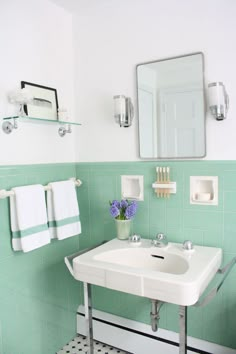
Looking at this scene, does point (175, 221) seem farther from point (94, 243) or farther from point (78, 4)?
point (78, 4)

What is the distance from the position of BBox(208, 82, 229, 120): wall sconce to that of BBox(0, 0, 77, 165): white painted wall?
0.99 m

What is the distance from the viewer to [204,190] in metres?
1.69

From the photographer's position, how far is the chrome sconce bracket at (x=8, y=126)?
161 centimetres

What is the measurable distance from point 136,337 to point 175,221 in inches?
32.3

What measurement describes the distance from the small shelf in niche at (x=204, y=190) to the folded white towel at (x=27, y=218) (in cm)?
88

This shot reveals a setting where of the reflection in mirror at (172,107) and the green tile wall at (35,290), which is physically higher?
the reflection in mirror at (172,107)

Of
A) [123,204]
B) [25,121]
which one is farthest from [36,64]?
[123,204]

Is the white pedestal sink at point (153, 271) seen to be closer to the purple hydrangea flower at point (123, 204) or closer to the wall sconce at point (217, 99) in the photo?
the purple hydrangea flower at point (123, 204)

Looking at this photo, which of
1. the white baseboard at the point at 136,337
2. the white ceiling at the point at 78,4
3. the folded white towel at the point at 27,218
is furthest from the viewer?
the white ceiling at the point at 78,4

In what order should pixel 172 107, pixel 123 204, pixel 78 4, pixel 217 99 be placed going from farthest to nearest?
pixel 78 4, pixel 123 204, pixel 172 107, pixel 217 99

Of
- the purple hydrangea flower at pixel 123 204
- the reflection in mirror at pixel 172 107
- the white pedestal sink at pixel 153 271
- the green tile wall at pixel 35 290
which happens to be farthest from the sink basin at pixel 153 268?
the reflection in mirror at pixel 172 107

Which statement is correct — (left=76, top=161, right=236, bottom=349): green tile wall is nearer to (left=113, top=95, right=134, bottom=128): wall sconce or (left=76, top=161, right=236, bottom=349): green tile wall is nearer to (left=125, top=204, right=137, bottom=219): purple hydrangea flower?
(left=125, top=204, right=137, bottom=219): purple hydrangea flower

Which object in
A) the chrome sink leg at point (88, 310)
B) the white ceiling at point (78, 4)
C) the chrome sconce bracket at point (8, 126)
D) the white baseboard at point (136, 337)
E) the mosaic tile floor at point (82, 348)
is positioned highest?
the white ceiling at point (78, 4)

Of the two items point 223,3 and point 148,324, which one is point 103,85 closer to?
point 223,3
